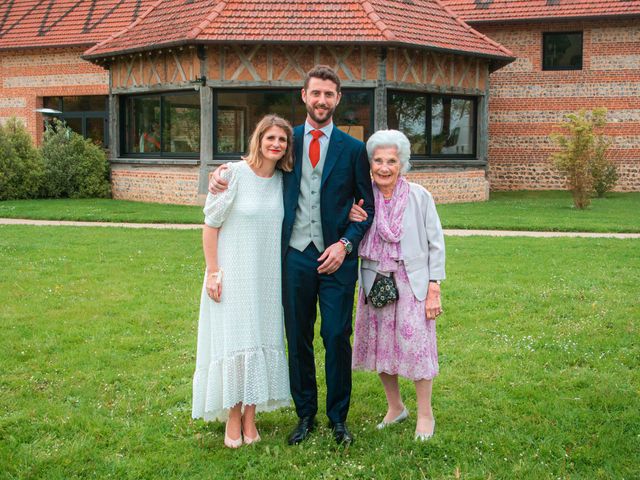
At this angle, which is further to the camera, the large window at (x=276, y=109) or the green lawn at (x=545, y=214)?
the large window at (x=276, y=109)

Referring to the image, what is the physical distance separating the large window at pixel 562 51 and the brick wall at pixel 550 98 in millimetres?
209

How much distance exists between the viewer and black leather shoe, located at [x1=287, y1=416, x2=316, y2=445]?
4.28 metres

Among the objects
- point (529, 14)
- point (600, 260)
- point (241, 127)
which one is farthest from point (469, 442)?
point (529, 14)

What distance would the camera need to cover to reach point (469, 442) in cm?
428

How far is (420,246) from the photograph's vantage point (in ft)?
14.2

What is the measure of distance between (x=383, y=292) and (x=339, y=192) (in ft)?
1.98

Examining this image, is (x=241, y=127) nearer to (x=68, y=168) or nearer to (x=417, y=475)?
(x=68, y=168)

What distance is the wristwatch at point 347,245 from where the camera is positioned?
4.15m

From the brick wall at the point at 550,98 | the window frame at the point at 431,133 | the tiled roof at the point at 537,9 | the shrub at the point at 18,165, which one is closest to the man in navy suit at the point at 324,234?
the window frame at the point at 431,133

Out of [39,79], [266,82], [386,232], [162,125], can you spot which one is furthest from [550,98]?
[386,232]

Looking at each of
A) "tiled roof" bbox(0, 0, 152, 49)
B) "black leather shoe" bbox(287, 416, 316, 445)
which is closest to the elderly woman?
"black leather shoe" bbox(287, 416, 316, 445)

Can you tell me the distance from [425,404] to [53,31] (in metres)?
22.6

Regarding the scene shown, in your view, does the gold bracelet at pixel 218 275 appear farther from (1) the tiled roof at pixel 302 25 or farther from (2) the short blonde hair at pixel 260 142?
(1) the tiled roof at pixel 302 25

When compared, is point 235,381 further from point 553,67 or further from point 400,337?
point 553,67
